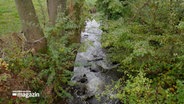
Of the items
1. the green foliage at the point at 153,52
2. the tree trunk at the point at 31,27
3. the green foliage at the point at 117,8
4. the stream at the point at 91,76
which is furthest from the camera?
the green foliage at the point at 117,8

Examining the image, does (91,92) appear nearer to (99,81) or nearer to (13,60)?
(99,81)

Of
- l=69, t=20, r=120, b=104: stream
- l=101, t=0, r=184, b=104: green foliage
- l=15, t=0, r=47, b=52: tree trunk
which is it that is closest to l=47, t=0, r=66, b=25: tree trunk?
l=15, t=0, r=47, b=52: tree trunk

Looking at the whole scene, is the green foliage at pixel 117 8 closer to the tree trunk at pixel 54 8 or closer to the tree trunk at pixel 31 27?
the tree trunk at pixel 54 8

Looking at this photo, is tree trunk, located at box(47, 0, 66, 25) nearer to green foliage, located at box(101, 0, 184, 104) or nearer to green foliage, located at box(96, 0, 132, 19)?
green foliage, located at box(101, 0, 184, 104)

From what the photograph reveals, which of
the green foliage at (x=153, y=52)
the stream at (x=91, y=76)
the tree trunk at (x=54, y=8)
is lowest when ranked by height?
the stream at (x=91, y=76)

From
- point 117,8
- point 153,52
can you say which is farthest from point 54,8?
point 153,52

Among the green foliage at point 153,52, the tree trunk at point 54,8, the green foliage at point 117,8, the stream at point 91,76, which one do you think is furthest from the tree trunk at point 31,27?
the green foliage at point 117,8

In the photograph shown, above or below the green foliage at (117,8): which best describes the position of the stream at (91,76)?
below

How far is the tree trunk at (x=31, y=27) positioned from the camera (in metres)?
4.31

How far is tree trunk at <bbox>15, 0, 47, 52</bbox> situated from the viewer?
431cm

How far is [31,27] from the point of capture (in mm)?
4441

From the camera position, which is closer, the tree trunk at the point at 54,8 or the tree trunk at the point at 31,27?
the tree trunk at the point at 31,27

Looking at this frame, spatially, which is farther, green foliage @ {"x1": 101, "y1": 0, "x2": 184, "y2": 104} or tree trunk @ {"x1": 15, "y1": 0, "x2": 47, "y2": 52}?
tree trunk @ {"x1": 15, "y1": 0, "x2": 47, "y2": 52}

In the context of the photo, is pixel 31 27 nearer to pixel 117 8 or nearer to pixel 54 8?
pixel 54 8
